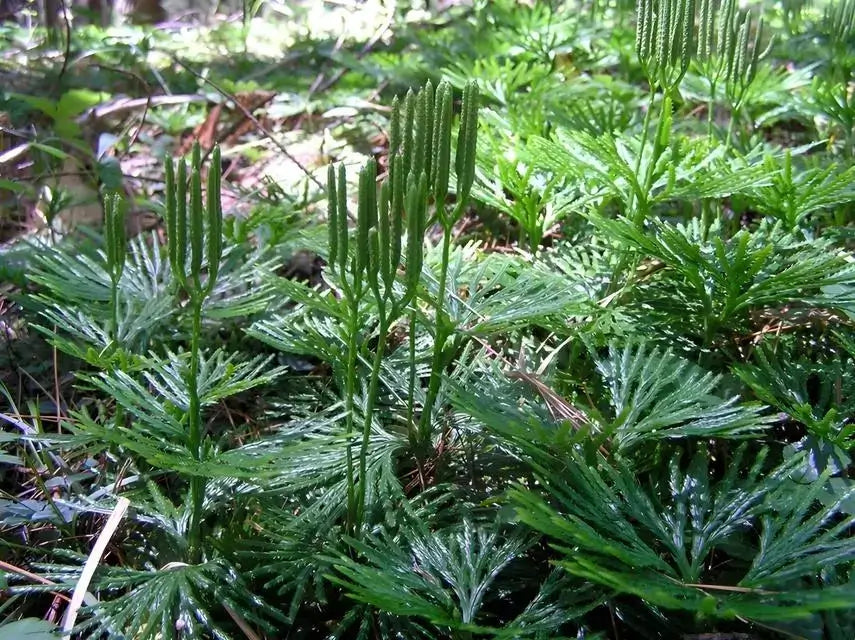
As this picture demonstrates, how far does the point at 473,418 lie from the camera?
1217 mm

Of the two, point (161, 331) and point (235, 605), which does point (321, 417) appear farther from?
point (161, 331)

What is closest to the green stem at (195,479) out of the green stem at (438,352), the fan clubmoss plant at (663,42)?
the green stem at (438,352)

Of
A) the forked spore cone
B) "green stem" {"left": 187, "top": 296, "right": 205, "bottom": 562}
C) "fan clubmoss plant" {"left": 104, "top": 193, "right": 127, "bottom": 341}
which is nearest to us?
the forked spore cone

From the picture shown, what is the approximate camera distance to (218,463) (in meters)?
0.99

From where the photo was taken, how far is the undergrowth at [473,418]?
91 cm

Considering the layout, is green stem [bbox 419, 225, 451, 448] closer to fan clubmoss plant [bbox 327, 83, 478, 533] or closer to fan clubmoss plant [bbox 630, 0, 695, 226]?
fan clubmoss plant [bbox 327, 83, 478, 533]

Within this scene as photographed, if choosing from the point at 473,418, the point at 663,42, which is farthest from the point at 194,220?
the point at 663,42

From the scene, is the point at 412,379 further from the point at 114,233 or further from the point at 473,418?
the point at 114,233

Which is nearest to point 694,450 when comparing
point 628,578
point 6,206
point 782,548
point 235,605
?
point 782,548

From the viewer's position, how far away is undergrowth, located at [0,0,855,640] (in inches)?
35.7

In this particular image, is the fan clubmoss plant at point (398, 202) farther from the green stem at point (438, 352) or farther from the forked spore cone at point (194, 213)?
the forked spore cone at point (194, 213)

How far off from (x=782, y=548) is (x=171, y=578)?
82cm

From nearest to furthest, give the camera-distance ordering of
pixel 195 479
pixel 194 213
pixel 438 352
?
pixel 194 213
pixel 195 479
pixel 438 352

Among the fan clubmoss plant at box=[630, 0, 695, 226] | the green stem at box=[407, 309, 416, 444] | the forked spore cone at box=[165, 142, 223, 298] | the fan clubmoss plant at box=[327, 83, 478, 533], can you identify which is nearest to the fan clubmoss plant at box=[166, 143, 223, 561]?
the forked spore cone at box=[165, 142, 223, 298]
